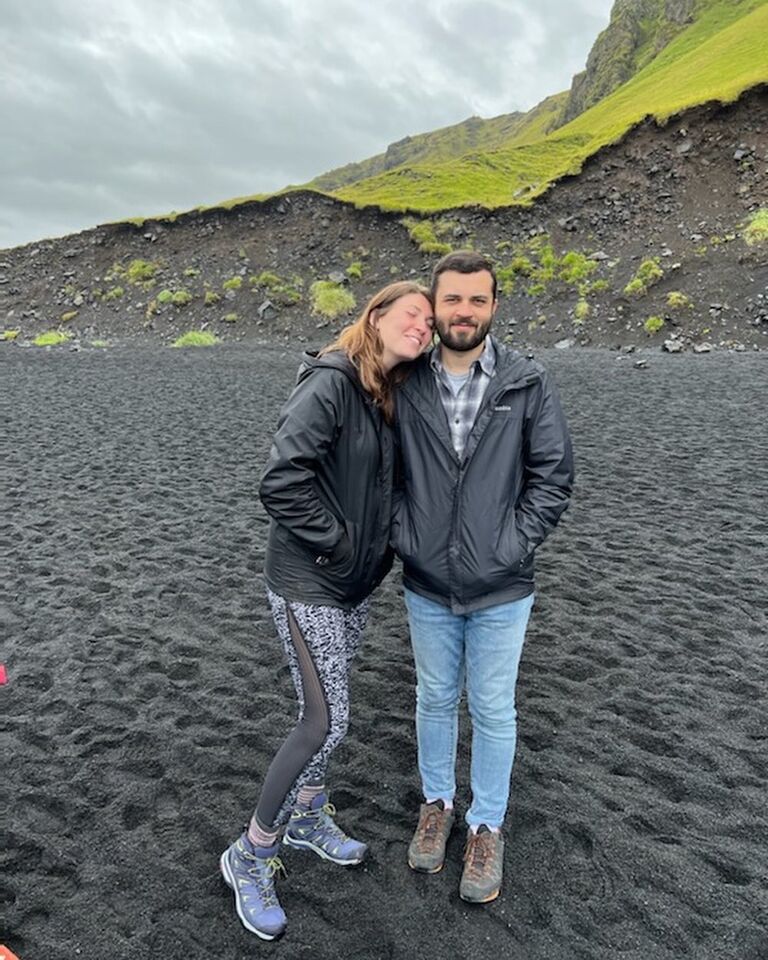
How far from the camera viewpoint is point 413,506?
355 cm

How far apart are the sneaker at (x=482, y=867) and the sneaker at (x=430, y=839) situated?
0.16m

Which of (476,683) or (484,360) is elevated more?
(484,360)

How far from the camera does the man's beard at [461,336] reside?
331 centimetres

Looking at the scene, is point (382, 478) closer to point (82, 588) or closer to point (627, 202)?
point (82, 588)

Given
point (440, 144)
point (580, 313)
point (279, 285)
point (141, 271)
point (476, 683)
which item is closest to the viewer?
point (476, 683)

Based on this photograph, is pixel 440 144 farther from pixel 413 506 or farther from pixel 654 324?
pixel 413 506

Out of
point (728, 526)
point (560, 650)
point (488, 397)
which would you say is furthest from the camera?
point (728, 526)

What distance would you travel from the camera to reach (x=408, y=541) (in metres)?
3.55

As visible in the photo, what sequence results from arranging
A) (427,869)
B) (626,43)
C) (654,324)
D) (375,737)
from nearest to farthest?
(427,869), (375,737), (654,324), (626,43)

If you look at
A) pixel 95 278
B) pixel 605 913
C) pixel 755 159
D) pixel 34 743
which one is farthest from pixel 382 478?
pixel 95 278

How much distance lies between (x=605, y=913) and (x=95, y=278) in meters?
45.6

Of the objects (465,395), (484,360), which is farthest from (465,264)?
(465,395)

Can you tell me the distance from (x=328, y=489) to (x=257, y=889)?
2.11 metres

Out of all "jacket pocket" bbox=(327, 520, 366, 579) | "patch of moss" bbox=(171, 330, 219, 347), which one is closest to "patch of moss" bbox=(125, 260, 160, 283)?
"patch of moss" bbox=(171, 330, 219, 347)
